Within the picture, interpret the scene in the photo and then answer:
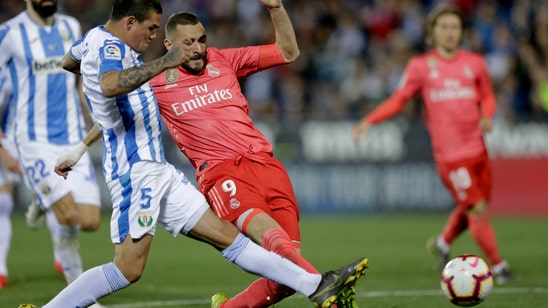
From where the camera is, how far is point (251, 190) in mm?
6570

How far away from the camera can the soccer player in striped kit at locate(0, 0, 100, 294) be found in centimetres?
834

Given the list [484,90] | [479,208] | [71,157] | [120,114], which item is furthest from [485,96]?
[120,114]

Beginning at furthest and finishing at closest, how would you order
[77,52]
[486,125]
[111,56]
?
[486,125]
[77,52]
[111,56]

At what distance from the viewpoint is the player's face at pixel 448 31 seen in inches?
390

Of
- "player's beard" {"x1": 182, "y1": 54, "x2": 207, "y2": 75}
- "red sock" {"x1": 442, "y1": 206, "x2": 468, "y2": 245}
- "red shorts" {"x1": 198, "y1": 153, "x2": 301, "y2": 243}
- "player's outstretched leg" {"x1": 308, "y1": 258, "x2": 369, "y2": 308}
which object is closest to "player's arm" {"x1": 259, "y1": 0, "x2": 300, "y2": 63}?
"player's beard" {"x1": 182, "y1": 54, "x2": 207, "y2": 75}

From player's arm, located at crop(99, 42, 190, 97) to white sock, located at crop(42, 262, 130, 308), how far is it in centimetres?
116

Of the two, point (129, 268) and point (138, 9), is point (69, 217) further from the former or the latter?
point (138, 9)

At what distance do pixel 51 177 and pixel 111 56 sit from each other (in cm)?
282

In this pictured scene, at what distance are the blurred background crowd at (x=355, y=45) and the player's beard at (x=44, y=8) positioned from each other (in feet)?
26.3

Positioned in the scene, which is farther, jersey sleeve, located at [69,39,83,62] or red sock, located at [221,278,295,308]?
red sock, located at [221,278,295,308]

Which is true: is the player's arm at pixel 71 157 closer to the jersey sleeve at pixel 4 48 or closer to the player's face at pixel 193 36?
the player's face at pixel 193 36

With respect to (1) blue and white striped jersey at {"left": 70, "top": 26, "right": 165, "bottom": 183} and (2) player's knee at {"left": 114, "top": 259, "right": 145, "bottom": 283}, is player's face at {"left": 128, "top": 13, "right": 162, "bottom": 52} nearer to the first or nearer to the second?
(1) blue and white striped jersey at {"left": 70, "top": 26, "right": 165, "bottom": 183}

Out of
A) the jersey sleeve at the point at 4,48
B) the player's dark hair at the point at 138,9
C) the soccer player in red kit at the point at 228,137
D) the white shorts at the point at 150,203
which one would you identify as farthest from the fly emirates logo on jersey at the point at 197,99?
the jersey sleeve at the point at 4,48

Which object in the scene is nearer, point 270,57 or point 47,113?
point 270,57
